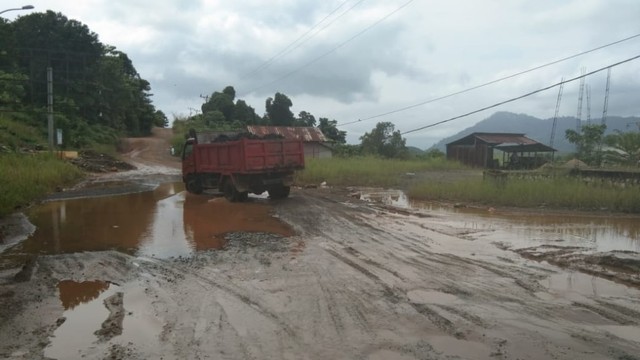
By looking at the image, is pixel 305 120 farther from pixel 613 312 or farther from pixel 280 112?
pixel 613 312

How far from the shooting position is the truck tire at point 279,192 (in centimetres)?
1756

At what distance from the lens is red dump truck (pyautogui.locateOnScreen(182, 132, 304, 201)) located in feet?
53.7

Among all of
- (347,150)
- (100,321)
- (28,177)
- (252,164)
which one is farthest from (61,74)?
(100,321)

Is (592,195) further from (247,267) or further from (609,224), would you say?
(247,267)

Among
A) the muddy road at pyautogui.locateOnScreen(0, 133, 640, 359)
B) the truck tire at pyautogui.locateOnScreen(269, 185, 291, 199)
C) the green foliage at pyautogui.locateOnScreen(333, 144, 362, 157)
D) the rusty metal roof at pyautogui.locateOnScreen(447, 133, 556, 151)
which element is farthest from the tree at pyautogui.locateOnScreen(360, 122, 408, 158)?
the muddy road at pyautogui.locateOnScreen(0, 133, 640, 359)

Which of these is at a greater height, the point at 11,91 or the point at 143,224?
the point at 11,91

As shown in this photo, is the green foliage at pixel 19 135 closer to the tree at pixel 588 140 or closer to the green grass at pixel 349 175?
the green grass at pixel 349 175

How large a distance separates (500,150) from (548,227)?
29.1 metres

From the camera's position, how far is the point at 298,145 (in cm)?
1736

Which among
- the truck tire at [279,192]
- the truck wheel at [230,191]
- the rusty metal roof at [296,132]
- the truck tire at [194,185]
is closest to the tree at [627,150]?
the truck tire at [279,192]

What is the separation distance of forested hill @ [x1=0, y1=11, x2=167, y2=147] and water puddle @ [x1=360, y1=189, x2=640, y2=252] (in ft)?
113

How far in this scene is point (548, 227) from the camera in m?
12.0

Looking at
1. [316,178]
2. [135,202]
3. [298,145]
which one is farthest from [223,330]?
[316,178]

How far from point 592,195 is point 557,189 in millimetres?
1065
